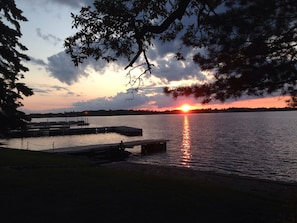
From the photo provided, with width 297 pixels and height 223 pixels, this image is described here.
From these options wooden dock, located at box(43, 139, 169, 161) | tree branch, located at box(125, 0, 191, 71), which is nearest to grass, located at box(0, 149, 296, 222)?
tree branch, located at box(125, 0, 191, 71)

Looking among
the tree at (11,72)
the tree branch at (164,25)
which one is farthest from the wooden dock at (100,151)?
the tree branch at (164,25)

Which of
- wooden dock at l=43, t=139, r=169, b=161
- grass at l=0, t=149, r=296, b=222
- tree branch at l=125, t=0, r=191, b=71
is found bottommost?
wooden dock at l=43, t=139, r=169, b=161

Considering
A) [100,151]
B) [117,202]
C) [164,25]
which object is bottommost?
[100,151]

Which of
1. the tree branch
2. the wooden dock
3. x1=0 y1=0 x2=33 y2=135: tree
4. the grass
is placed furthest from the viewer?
the wooden dock

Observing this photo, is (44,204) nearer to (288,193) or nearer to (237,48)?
(237,48)

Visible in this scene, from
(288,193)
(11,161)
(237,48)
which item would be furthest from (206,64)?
(11,161)

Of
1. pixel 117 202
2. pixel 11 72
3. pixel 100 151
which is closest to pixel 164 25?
pixel 117 202

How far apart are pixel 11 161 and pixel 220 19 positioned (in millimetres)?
14155

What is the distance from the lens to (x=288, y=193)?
1591cm

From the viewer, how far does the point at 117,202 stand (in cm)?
935

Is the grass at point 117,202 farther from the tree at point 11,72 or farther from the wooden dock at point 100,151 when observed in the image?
the wooden dock at point 100,151

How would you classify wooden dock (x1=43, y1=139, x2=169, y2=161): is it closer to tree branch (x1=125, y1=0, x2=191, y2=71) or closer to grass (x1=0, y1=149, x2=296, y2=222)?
grass (x1=0, y1=149, x2=296, y2=222)

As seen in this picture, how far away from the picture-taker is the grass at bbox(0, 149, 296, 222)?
316 inches

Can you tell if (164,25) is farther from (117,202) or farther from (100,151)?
(100,151)
